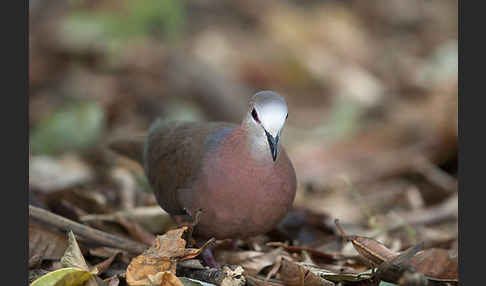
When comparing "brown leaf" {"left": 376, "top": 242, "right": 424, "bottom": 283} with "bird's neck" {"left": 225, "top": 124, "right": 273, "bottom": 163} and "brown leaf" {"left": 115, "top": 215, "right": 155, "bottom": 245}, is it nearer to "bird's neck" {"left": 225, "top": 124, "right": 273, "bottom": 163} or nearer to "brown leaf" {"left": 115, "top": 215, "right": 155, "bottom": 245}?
"bird's neck" {"left": 225, "top": 124, "right": 273, "bottom": 163}

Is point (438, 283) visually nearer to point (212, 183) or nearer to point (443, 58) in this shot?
point (212, 183)

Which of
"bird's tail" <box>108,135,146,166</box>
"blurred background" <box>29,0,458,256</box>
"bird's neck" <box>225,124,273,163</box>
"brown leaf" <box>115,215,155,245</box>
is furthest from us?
"blurred background" <box>29,0,458,256</box>

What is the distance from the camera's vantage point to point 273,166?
11.2 feet

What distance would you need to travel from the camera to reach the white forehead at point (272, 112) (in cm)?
322

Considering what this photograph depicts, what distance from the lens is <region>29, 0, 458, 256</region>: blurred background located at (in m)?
5.35

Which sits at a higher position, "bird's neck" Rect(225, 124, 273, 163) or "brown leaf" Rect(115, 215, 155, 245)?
"bird's neck" Rect(225, 124, 273, 163)

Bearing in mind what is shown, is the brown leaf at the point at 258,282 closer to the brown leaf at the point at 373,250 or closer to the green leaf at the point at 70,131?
the brown leaf at the point at 373,250

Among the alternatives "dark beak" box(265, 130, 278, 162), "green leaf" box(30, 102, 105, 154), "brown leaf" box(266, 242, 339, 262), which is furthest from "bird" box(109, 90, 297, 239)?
"green leaf" box(30, 102, 105, 154)

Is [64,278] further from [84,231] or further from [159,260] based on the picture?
[84,231]

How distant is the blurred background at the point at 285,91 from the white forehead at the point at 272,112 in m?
1.20

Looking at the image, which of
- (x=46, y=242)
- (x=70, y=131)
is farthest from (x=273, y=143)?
(x=70, y=131)

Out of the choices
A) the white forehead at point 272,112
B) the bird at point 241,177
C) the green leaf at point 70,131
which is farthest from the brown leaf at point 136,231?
the green leaf at point 70,131

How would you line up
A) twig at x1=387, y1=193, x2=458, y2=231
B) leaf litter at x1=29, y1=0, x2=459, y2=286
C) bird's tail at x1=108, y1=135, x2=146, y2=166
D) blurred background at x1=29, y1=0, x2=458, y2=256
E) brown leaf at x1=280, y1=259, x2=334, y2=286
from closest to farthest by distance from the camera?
brown leaf at x1=280, y1=259, x2=334, y2=286 → leaf litter at x1=29, y1=0, x2=459, y2=286 → bird's tail at x1=108, y1=135, x2=146, y2=166 → twig at x1=387, y1=193, x2=458, y2=231 → blurred background at x1=29, y1=0, x2=458, y2=256

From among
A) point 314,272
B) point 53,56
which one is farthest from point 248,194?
point 53,56
